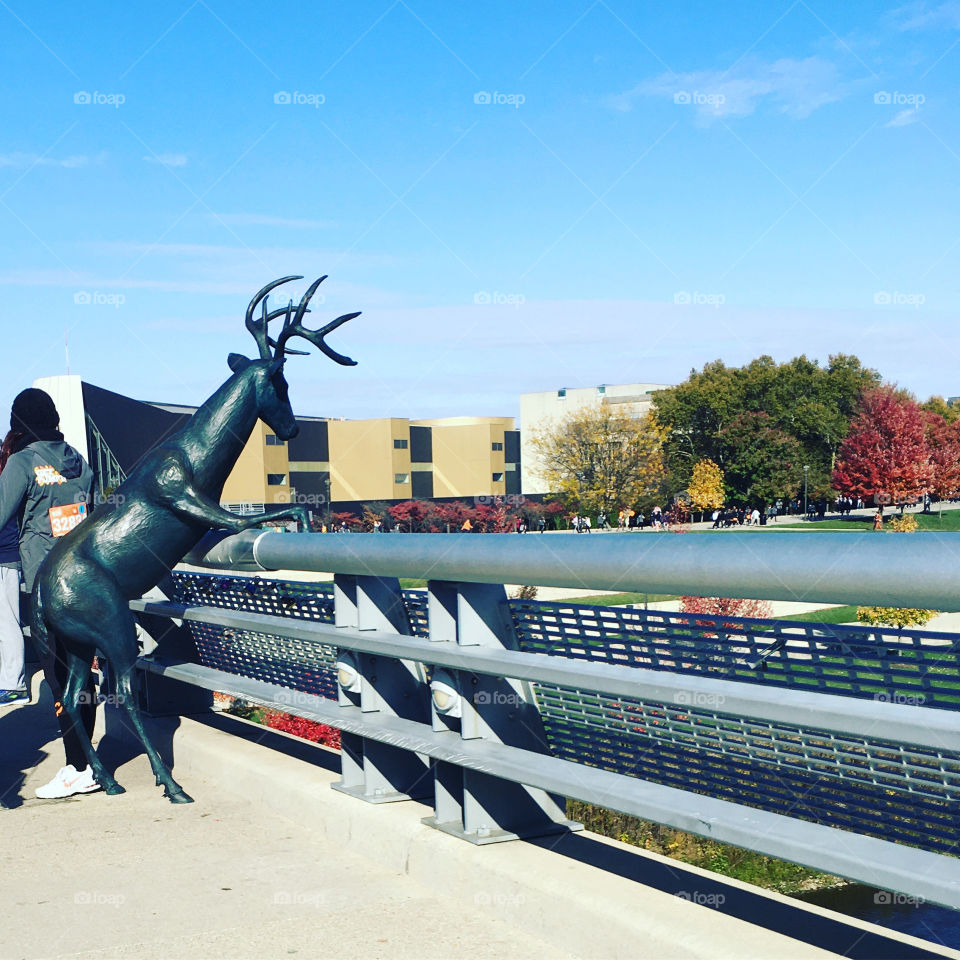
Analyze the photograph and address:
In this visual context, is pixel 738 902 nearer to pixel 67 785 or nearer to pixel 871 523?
pixel 67 785

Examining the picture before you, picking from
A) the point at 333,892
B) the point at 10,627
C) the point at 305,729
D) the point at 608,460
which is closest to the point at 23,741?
the point at 10,627

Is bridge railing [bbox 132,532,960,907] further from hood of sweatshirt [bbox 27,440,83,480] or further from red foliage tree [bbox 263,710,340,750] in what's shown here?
red foliage tree [bbox 263,710,340,750]

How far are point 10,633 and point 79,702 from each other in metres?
2.58

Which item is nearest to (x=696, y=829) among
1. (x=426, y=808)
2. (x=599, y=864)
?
(x=599, y=864)

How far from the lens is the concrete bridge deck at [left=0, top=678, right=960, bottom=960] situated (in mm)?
2896

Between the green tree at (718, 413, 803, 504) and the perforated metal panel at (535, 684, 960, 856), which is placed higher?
the green tree at (718, 413, 803, 504)

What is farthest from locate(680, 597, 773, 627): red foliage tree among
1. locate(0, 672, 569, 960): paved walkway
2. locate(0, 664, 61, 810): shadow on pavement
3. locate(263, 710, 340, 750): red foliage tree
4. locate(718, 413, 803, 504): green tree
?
locate(718, 413, 803, 504): green tree

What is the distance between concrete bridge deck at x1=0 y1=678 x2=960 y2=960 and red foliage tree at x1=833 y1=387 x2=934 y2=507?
218 feet

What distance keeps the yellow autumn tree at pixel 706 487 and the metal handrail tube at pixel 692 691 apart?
6937 centimetres

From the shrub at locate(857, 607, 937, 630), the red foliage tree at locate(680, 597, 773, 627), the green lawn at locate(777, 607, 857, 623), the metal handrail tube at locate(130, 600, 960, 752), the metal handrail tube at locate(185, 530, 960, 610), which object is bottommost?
the green lawn at locate(777, 607, 857, 623)

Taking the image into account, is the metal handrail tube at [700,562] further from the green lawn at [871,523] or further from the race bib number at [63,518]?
the green lawn at [871,523]

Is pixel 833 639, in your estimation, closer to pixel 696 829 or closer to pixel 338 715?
pixel 696 829

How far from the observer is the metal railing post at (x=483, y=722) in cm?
356

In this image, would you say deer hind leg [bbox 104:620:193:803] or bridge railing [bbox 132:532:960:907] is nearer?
bridge railing [bbox 132:532:960:907]
